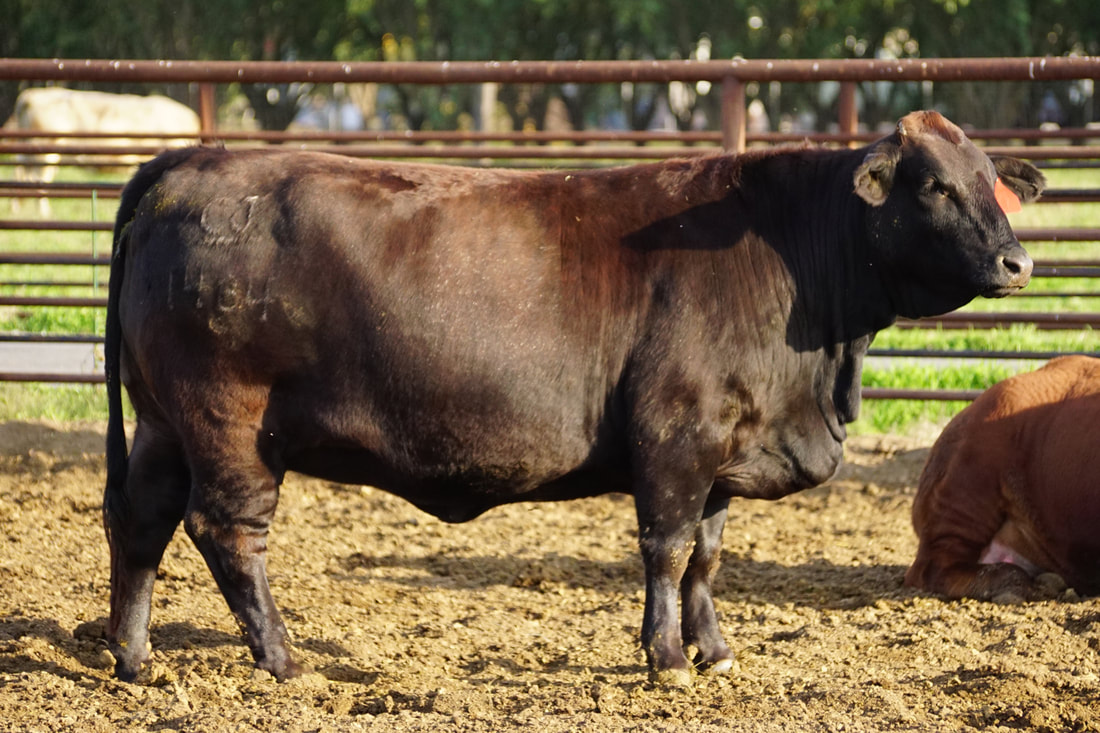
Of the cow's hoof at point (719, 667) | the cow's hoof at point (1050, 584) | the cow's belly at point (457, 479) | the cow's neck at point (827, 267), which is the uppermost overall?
the cow's neck at point (827, 267)

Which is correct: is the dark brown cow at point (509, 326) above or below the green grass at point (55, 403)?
above

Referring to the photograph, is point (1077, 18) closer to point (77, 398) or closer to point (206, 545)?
point (77, 398)

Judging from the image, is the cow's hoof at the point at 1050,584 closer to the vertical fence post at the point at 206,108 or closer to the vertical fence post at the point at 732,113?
the vertical fence post at the point at 732,113

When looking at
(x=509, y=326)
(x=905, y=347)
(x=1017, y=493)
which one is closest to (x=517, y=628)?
(x=509, y=326)

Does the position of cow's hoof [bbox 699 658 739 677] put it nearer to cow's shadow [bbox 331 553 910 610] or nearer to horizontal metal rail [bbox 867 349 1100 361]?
cow's shadow [bbox 331 553 910 610]

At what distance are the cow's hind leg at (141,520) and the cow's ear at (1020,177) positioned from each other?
2913mm

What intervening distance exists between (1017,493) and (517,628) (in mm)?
1946

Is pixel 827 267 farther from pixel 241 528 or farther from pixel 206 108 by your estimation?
pixel 206 108

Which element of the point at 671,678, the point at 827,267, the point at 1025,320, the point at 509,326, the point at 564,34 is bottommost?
the point at 671,678

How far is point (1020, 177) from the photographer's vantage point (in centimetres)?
437

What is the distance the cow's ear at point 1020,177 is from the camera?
4.34m

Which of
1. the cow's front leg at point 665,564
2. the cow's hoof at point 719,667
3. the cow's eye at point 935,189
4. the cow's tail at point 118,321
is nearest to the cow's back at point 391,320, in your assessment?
the cow's tail at point 118,321

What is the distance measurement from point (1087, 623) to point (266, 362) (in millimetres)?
2893

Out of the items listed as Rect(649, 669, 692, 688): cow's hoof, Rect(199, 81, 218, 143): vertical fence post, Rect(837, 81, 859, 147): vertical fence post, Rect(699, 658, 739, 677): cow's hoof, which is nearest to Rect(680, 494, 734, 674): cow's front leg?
Rect(699, 658, 739, 677): cow's hoof
